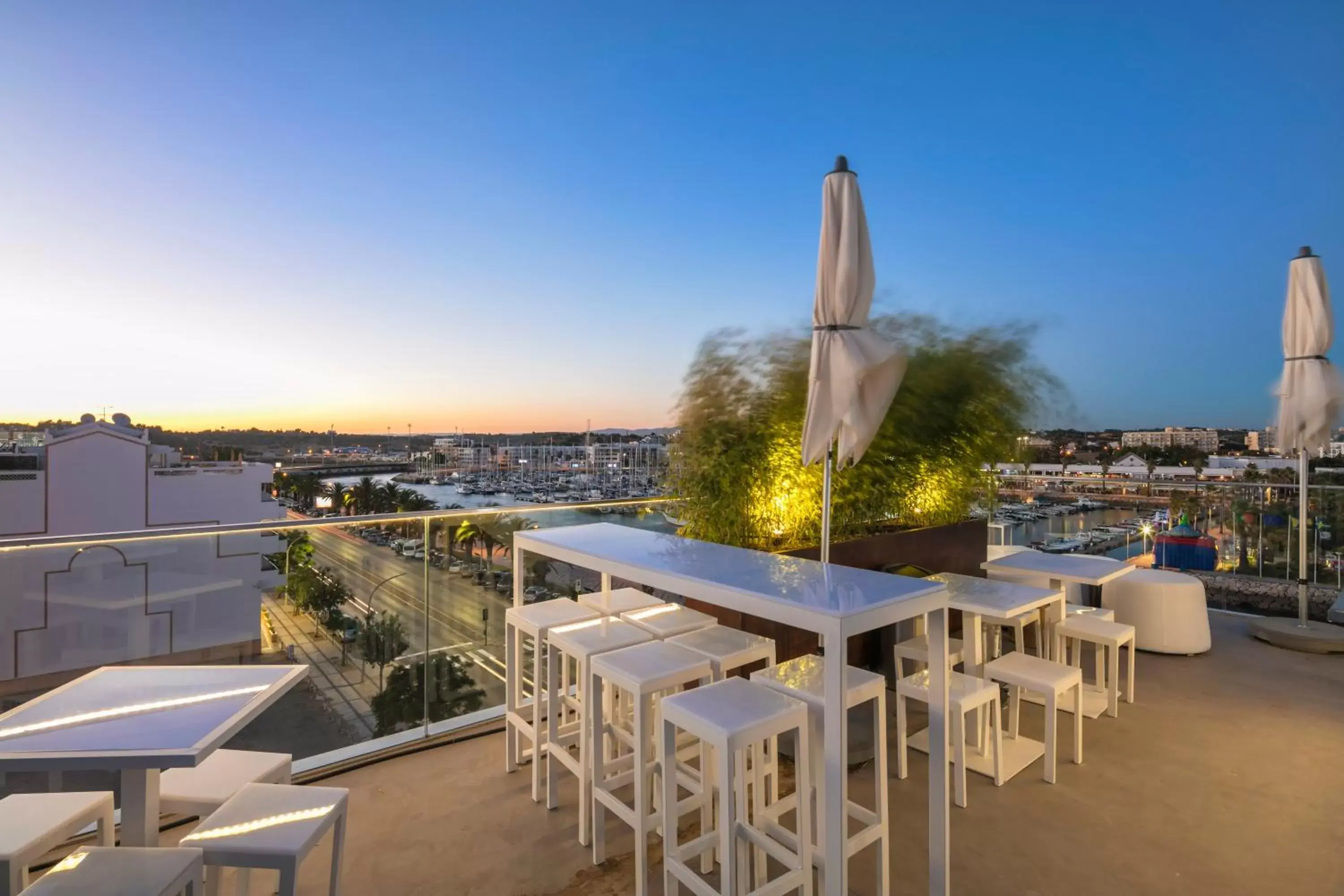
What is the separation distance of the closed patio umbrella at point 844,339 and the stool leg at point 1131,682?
2.18 metres

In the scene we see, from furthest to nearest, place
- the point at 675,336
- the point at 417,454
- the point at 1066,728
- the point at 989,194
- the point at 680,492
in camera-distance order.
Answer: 1. the point at 417,454
2. the point at 675,336
3. the point at 989,194
4. the point at 680,492
5. the point at 1066,728

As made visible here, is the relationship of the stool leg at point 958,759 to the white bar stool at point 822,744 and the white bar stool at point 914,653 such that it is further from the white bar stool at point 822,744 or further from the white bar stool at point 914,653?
the white bar stool at point 822,744

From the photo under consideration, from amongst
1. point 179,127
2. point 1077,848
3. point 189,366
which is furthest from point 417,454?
point 1077,848

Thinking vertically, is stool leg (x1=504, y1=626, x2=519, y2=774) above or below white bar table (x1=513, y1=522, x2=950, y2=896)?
below

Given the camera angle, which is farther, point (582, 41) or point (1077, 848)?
point (582, 41)

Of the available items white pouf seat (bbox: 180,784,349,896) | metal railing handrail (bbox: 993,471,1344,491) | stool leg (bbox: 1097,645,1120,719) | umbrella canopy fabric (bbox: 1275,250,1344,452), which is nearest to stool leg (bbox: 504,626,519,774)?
white pouf seat (bbox: 180,784,349,896)

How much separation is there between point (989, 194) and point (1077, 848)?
29.0 ft

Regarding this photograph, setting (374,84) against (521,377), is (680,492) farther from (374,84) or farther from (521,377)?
(521,377)

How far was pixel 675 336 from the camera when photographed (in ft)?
36.7

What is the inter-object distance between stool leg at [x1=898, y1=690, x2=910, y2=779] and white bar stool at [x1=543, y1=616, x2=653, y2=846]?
1.21 meters

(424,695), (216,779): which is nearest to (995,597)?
(424,695)

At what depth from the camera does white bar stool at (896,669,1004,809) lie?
7.42 feet

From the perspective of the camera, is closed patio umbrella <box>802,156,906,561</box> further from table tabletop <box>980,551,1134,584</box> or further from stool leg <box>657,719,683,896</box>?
table tabletop <box>980,551,1134,584</box>

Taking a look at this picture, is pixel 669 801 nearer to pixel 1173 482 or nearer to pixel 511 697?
pixel 511 697
